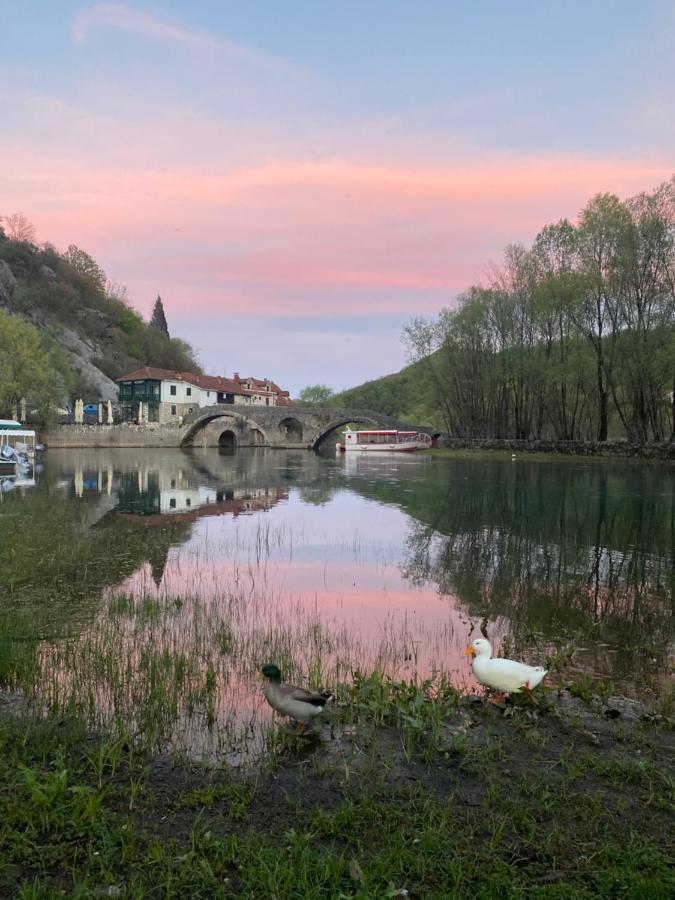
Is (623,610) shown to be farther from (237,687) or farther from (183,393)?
(183,393)

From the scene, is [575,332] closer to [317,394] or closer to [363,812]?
[363,812]

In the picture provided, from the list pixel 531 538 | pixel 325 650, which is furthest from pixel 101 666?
pixel 531 538

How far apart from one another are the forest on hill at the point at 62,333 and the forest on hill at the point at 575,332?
135ft

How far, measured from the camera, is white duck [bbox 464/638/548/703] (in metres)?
6.53

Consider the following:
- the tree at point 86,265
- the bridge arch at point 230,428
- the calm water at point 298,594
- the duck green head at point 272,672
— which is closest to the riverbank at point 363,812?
the duck green head at point 272,672

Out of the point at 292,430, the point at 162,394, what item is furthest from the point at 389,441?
the point at 162,394

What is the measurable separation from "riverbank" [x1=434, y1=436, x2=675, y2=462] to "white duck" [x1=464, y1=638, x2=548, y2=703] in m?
42.2

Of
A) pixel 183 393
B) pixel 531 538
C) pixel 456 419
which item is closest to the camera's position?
pixel 531 538

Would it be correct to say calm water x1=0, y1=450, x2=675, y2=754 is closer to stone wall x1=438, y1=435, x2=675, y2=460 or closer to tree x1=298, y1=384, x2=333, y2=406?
stone wall x1=438, y1=435, x2=675, y2=460

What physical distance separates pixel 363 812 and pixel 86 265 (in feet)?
438

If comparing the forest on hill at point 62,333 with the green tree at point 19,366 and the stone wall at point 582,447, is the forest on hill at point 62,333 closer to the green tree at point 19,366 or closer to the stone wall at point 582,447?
the green tree at point 19,366

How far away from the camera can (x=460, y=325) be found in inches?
2509

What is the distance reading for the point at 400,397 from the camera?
145000 mm

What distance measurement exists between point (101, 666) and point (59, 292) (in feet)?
352
